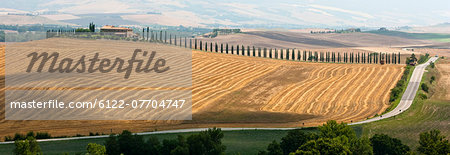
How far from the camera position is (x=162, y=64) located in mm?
124188

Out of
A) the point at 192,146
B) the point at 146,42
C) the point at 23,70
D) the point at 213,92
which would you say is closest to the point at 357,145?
the point at 192,146

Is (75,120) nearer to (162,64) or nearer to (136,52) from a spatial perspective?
(162,64)

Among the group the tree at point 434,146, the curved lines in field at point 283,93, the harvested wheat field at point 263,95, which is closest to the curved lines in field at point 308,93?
the harvested wheat field at point 263,95

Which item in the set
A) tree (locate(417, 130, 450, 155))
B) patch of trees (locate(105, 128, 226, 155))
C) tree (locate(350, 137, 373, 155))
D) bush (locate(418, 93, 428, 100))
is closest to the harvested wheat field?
bush (locate(418, 93, 428, 100))

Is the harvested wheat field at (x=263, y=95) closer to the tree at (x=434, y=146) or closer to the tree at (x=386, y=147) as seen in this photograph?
the tree at (x=386, y=147)

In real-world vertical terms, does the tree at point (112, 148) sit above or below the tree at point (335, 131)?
below

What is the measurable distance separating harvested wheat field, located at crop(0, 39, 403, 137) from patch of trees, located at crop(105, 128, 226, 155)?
65.3 feet

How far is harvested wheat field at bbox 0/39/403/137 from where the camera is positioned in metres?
77.4

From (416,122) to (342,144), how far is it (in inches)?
1456

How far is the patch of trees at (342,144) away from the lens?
47688 millimetres

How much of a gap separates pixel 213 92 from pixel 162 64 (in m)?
24.0

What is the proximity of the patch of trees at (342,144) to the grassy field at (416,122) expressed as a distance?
7.46 m

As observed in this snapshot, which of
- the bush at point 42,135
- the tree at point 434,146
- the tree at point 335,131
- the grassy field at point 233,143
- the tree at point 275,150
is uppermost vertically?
the tree at point 335,131

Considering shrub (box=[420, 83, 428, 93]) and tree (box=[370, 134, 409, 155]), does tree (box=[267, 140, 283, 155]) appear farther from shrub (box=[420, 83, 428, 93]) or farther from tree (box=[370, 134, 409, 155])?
shrub (box=[420, 83, 428, 93])
